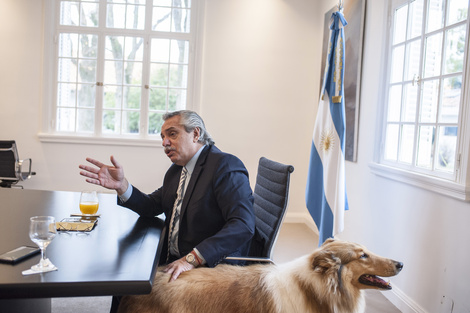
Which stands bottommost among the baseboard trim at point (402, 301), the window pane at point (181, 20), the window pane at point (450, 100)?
the baseboard trim at point (402, 301)

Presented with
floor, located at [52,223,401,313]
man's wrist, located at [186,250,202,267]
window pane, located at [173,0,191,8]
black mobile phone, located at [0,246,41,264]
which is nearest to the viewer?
black mobile phone, located at [0,246,41,264]

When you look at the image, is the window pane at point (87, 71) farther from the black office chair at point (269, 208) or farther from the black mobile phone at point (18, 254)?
the black mobile phone at point (18, 254)

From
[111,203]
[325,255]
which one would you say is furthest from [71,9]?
[325,255]

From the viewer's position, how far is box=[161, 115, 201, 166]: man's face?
2.06m

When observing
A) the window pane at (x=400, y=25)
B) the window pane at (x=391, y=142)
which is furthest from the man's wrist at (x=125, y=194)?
the window pane at (x=400, y=25)

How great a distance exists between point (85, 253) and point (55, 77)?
4.23m

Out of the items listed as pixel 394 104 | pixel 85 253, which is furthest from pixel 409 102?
pixel 85 253

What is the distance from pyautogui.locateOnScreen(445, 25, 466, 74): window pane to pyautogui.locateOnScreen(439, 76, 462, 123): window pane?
2.6 inches

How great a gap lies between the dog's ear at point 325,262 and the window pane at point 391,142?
204cm

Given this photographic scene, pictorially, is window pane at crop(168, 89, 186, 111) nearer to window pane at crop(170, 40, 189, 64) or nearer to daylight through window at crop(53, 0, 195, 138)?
daylight through window at crop(53, 0, 195, 138)

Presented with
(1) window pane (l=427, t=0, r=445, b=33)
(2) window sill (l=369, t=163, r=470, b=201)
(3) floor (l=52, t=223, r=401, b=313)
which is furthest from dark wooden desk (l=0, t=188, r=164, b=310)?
(1) window pane (l=427, t=0, r=445, b=33)

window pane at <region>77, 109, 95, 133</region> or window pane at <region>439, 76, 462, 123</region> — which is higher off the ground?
window pane at <region>439, 76, 462, 123</region>

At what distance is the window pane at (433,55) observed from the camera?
2766 mm

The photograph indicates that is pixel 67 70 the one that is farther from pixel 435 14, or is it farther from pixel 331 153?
pixel 435 14
